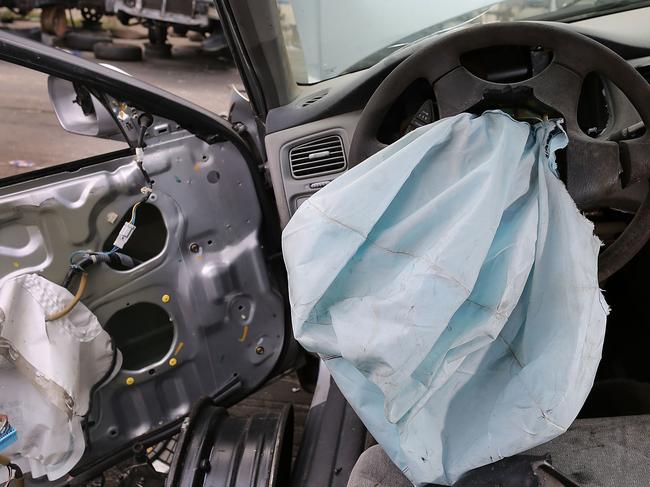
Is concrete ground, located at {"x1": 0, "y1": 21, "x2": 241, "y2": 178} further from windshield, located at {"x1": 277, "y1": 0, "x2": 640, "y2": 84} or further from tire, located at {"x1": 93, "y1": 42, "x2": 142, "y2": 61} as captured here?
windshield, located at {"x1": 277, "y1": 0, "x2": 640, "y2": 84}

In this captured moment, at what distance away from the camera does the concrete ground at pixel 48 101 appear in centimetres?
450

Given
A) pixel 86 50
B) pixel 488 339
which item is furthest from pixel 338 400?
pixel 86 50

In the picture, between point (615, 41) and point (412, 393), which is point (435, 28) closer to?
point (615, 41)

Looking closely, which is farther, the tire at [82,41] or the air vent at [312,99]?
the tire at [82,41]

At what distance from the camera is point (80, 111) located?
6.11ft

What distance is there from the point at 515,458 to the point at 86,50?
7920 millimetres

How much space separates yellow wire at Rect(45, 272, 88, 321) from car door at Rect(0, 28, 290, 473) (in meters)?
0.03

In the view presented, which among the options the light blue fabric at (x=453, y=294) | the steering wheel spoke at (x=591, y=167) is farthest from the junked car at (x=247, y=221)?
the light blue fabric at (x=453, y=294)

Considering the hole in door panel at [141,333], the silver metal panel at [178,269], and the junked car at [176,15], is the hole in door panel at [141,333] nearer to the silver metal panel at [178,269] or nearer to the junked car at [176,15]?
the silver metal panel at [178,269]

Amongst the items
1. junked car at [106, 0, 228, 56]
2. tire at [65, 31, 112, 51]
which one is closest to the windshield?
junked car at [106, 0, 228, 56]

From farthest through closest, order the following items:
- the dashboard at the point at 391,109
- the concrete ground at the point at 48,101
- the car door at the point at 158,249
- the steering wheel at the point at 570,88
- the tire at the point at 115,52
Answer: the tire at the point at 115,52
the concrete ground at the point at 48,101
the car door at the point at 158,249
the dashboard at the point at 391,109
the steering wheel at the point at 570,88

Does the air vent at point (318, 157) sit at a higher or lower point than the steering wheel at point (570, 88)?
lower

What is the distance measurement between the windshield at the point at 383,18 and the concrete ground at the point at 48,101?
5.51 feet

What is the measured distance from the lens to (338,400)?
66.5 inches
